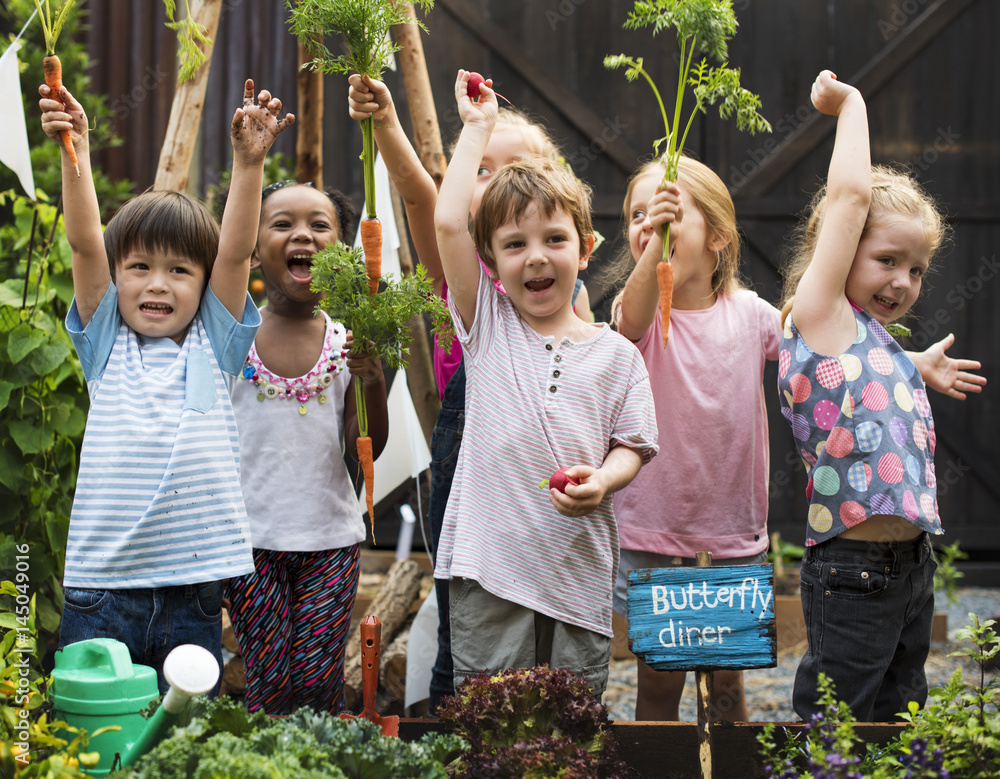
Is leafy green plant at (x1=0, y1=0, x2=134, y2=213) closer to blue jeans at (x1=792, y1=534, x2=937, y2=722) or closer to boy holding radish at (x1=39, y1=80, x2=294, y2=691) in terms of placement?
boy holding radish at (x1=39, y1=80, x2=294, y2=691)

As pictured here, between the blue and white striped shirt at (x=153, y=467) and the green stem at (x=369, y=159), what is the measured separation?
44cm

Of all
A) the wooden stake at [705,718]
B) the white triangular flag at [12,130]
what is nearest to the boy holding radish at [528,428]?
the wooden stake at [705,718]

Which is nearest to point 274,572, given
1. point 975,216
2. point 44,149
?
point 44,149

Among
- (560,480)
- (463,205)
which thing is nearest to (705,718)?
(560,480)

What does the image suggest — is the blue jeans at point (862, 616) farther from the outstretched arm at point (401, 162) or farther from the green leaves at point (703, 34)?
the outstretched arm at point (401, 162)

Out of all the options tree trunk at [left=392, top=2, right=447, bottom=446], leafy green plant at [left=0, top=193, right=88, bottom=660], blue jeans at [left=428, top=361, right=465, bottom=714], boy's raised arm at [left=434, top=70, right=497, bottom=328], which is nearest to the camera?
boy's raised arm at [left=434, top=70, right=497, bottom=328]

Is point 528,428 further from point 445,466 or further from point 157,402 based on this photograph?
point 157,402

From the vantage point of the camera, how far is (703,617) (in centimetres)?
185

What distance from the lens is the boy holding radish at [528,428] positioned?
1979mm

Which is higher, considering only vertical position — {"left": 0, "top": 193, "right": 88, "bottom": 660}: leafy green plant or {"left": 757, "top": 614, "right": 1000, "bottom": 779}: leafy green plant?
{"left": 0, "top": 193, "right": 88, "bottom": 660}: leafy green plant

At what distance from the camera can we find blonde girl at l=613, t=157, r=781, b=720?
2473 millimetres

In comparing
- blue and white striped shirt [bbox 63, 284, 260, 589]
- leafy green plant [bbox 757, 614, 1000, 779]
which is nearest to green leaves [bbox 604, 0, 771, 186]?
blue and white striped shirt [bbox 63, 284, 260, 589]

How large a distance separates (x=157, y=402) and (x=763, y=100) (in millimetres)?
4501

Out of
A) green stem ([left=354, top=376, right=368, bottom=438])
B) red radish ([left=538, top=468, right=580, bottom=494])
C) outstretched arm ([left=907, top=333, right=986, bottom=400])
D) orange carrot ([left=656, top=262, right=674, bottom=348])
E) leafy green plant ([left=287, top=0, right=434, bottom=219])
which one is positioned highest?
leafy green plant ([left=287, top=0, right=434, bottom=219])
